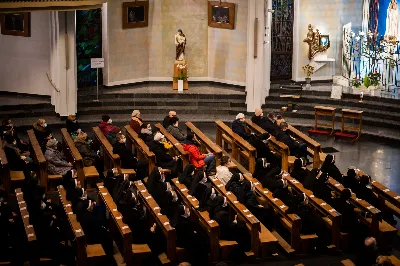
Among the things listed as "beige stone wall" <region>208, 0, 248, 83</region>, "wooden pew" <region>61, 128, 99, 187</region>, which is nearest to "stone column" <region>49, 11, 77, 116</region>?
"wooden pew" <region>61, 128, 99, 187</region>

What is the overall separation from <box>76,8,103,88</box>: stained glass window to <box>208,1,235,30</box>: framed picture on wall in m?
3.62

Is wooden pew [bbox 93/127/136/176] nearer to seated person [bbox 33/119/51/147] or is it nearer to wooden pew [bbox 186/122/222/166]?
seated person [bbox 33/119/51/147]

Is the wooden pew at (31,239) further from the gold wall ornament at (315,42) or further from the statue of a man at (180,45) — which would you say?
the gold wall ornament at (315,42)

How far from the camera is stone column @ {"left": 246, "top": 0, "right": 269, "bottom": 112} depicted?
1032 inches

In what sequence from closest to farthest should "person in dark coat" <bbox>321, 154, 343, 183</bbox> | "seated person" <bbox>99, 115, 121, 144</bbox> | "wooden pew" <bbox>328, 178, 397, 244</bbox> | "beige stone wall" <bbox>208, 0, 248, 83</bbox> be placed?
"wooden pew" <bbox>328, 178, 397, 244</bbox>, "person in dark coat" <bbox>321, 154, 343, 183</bbox>, "seated person" <bbox>99, 115, 121, 144</bbox>, "beige stone wall" <bbox>208, 0, 248, 83</bbox>

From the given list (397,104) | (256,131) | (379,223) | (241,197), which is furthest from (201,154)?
(397,104)

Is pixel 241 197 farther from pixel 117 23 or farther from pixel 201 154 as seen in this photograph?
pixel 117 23

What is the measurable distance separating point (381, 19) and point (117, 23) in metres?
8.46

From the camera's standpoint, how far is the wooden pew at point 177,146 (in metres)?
20.5

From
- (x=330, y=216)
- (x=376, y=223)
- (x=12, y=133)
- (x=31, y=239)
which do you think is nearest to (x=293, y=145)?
(x=330, y=216)

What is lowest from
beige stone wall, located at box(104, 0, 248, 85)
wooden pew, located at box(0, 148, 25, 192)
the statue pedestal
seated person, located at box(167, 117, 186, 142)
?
wooden pew, located at box(0, 148, 25, 192)

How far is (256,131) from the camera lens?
75.7 feet

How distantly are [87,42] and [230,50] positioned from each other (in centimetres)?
457

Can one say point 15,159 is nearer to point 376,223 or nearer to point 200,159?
point 200,159
